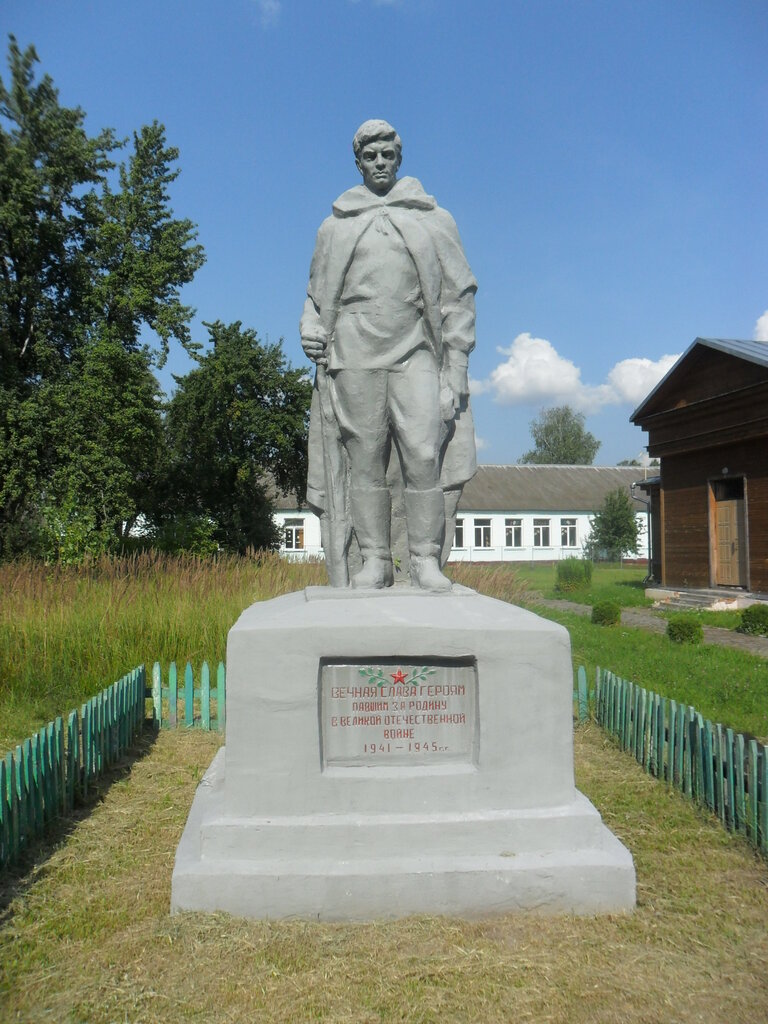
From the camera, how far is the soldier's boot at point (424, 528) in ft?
12.9

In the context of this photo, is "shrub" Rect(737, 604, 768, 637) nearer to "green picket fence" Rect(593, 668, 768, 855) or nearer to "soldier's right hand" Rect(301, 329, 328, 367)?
"green picket fence" Rect(593, 668, 768, 855)

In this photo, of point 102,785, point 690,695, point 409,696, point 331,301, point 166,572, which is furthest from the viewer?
point 166,572

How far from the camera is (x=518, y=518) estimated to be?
38250 mm

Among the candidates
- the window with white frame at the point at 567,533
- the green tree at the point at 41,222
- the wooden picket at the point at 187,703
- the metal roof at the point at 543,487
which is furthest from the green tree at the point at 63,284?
the window with white frame at the point at 567,533

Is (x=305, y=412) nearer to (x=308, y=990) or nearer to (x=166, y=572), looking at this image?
(x=166, y=572)

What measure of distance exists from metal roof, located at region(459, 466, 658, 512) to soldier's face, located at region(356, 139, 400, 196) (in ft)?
108

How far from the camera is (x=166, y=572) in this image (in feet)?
31.9

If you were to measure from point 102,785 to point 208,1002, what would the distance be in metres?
2.68

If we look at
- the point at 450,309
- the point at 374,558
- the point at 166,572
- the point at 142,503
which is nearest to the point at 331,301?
the point at 450,309

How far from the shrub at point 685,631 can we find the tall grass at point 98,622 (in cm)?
576

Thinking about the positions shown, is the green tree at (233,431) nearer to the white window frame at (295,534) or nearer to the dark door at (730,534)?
the white window frame at (295,534)

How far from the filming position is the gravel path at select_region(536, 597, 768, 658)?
11580 mm

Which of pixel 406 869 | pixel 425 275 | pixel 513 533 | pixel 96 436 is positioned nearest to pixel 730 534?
pixel 96 436

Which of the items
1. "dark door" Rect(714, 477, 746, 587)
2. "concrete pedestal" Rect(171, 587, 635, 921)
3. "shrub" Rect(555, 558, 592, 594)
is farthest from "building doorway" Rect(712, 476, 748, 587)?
"concrete pedestal" Rect(171, 587, 635, 921)
